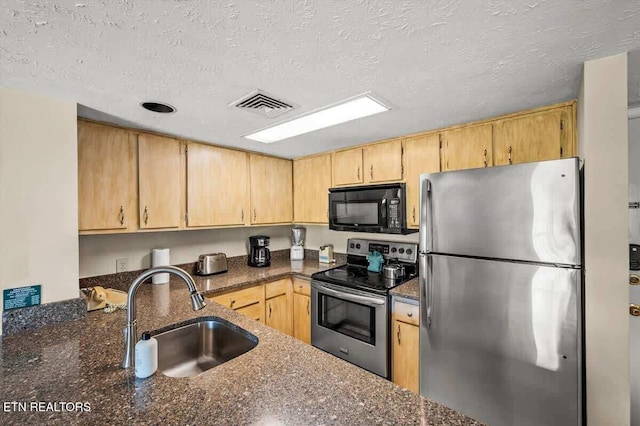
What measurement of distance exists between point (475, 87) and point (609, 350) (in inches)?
53.5

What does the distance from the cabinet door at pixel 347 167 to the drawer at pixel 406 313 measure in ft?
3.98

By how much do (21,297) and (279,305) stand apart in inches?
72.6

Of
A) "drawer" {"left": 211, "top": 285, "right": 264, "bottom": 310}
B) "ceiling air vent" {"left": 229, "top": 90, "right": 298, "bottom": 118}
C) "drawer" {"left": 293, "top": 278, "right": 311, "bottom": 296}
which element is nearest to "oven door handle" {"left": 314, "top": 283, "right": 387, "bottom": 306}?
"drawer" {"left": 293, "top": 278, "right": 311, "bottom": 296}

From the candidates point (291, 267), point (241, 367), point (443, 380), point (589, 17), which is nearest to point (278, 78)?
point (589, 17)

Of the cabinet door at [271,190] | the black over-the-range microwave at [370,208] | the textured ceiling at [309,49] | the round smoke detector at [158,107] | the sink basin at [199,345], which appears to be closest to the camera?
the textured ceiling at [309,49]

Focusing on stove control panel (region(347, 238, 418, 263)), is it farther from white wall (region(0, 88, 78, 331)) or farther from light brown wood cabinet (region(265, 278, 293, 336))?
white wall (region(0, 88, 78, 331))

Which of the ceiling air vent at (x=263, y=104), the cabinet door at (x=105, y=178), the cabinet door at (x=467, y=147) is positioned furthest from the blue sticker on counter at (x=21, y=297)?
the cabinet door at (x=467, y=147)

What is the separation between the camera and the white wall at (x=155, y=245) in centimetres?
217

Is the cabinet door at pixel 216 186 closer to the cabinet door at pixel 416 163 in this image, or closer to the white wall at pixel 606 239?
the cabinet door at pixel 416 163

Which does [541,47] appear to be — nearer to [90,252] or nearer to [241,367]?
[241,367]

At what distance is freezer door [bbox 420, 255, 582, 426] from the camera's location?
4.15 ft

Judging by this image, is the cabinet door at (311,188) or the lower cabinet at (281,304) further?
A: the cabinet door at (311,188)

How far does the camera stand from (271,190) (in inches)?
122

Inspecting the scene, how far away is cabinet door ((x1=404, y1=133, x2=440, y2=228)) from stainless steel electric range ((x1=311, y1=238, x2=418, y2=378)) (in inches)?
18.2
